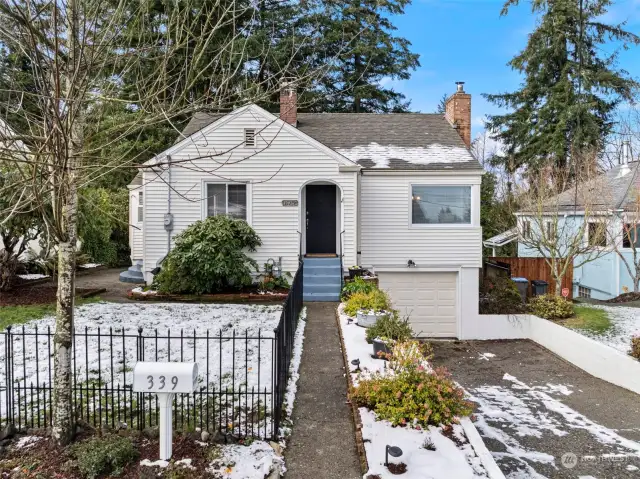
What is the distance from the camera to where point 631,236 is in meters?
16.0

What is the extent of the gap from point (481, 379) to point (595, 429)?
296cm

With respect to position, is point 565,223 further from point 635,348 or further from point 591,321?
point 635,348

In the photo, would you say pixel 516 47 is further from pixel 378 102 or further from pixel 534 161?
pixel 378 102

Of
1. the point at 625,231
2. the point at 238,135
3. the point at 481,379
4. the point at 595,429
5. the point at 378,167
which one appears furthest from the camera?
the point at 625,231

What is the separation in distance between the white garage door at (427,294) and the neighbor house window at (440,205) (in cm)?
175

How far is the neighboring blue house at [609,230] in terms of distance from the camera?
48.2 feet

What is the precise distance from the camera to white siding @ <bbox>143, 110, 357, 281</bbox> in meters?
12.3

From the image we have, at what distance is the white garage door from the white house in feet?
0.10

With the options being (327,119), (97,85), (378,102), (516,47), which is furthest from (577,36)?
(97,85)

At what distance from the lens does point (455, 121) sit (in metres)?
15.6

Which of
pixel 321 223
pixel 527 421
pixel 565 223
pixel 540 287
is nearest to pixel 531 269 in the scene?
pixel 540 287

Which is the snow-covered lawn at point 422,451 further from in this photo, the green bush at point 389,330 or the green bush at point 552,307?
the green bush at point 552,307

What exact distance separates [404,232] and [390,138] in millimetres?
3723

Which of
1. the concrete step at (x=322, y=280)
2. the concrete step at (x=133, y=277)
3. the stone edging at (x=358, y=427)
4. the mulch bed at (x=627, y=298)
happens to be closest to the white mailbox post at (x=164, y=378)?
the stone edging at (x=358, y=427)
